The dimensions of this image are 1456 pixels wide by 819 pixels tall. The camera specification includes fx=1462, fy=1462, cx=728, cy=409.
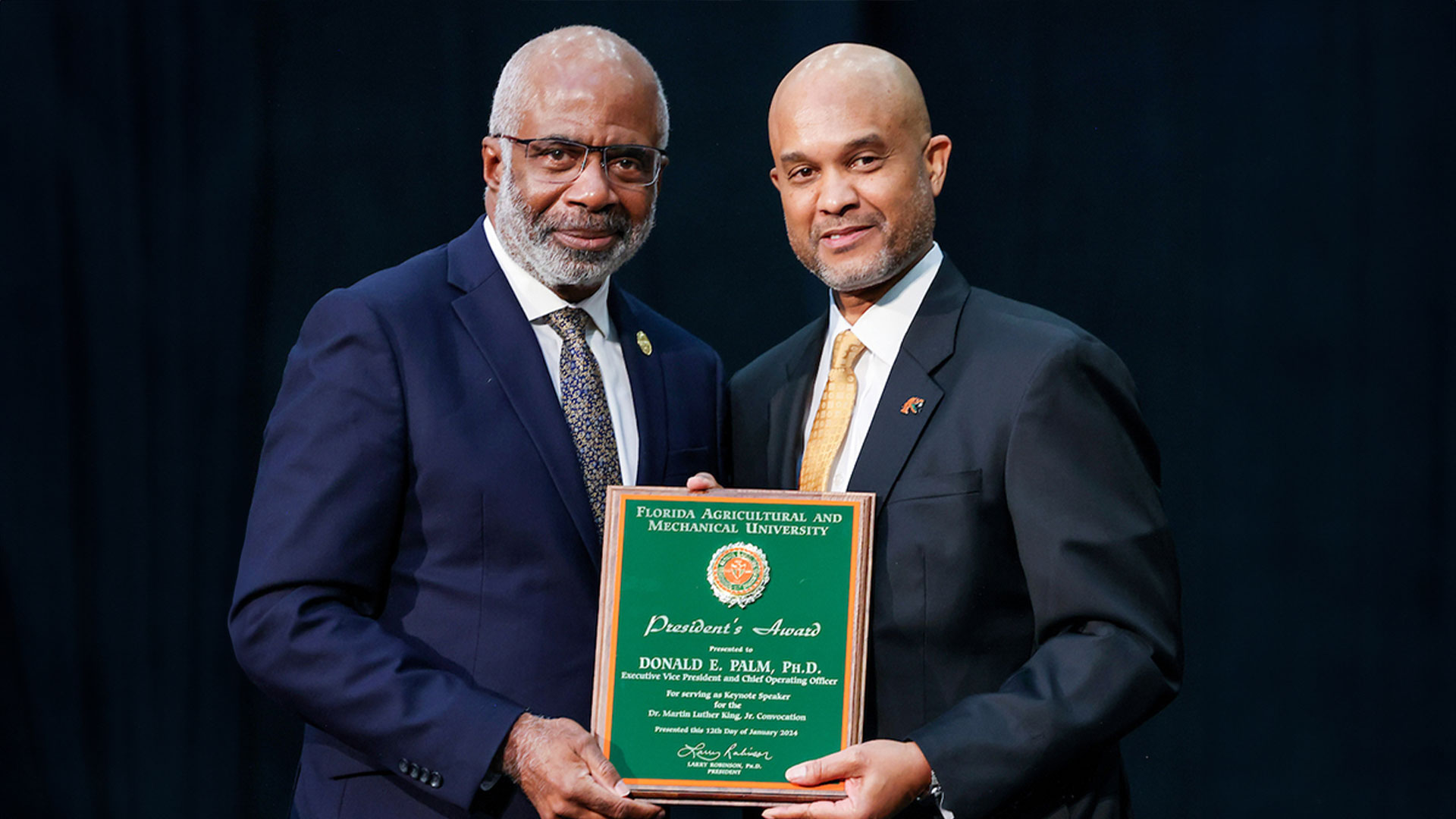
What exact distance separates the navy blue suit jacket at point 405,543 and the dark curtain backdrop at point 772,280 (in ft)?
4.13

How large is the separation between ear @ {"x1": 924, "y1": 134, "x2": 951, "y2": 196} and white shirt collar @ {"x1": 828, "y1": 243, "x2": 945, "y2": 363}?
0.42ft

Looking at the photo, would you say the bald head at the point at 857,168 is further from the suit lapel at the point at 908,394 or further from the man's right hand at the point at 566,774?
the man's right hand at the point at 566,774

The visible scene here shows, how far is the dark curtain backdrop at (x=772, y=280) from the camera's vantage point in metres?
3.57

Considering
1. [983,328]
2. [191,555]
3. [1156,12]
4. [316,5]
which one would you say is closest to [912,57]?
[1156,12]

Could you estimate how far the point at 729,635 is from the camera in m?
2.28

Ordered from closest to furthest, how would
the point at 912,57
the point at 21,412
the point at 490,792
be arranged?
1. the point at 490,792
2. the point at 21,412
3. the point at 912,57

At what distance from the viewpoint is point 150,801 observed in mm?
3654

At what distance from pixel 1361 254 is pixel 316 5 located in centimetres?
279

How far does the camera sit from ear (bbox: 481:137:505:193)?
2771 mm

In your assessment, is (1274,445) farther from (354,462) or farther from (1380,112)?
(354,462)

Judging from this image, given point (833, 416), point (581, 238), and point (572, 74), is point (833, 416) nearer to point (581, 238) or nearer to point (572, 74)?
point (581, 238)

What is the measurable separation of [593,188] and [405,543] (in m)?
0.72

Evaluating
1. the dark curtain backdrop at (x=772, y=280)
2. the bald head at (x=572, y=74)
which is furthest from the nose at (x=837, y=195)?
the dark curtain backdrop at (x=772, y=280)

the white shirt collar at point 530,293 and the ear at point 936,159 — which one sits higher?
the ear at point 936,159
